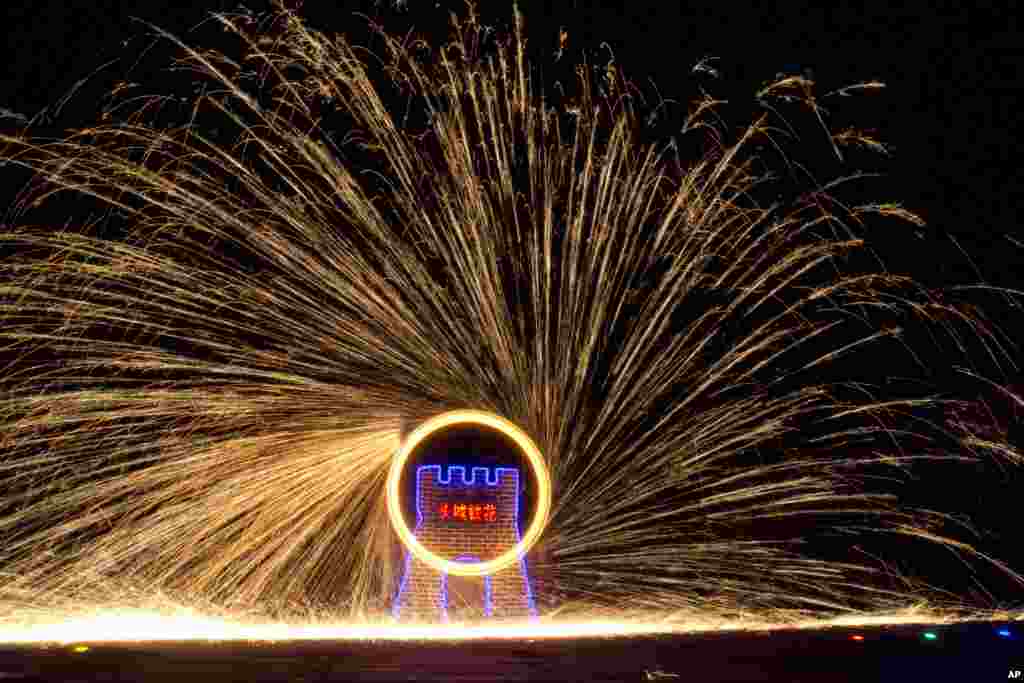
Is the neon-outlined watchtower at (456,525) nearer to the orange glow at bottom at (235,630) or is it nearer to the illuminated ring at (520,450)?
the illuminated ring at (520,450)

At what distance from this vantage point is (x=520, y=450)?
8.12 m

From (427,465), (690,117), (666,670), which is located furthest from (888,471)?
(666,670)

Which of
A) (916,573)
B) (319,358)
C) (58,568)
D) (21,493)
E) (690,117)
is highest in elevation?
(690,117)

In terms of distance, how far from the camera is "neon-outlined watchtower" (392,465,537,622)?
8039 millimetres

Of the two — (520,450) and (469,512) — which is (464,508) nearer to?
(469,512)

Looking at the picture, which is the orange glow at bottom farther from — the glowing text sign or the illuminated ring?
the glowing text sign

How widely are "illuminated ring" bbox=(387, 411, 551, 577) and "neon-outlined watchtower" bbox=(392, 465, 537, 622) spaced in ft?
0.20

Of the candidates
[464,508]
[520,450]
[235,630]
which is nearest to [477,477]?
[464,508]

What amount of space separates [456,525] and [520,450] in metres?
0.70

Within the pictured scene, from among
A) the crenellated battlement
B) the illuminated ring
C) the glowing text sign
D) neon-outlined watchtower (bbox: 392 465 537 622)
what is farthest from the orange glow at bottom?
the crenellated battlement

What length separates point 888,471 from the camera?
12.4 meters

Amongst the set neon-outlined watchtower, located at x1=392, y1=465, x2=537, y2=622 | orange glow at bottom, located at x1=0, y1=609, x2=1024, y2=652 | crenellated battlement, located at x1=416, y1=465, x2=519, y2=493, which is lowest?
orange glow at bottom, located at x1=0, y1=609, x2=1024, y2=652

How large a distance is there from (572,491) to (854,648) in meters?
4.14

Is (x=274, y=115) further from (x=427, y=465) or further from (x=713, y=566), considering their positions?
(x=713, y=566)
